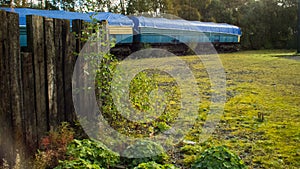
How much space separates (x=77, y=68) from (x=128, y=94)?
0.70 m

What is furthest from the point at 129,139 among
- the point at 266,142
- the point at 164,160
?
the point at 266,142

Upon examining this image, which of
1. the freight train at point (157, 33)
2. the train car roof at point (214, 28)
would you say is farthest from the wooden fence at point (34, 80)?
the train car roof at point (214, 28)

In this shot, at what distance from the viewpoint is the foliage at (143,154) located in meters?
2.84

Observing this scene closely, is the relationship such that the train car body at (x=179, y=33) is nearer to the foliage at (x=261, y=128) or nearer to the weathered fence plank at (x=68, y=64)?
the foliage at (x=261, y=128)

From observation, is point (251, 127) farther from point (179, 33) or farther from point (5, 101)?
point (179, 33)

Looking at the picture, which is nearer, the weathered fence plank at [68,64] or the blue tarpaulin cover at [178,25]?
the weathered fence plank at [68,64]

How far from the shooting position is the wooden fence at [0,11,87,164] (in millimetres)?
2506

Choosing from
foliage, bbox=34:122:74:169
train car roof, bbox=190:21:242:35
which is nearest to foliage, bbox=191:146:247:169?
foliage, bbox=34:122:74:169

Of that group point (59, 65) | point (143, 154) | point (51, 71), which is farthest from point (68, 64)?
point (143, 154)

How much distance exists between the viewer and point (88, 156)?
8.63ft

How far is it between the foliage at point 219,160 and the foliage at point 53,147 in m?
1.24

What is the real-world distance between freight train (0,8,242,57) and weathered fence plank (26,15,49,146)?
9740 mm

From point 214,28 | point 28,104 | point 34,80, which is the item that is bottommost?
point 28,104

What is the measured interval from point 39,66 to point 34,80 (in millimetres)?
Answer: 149
